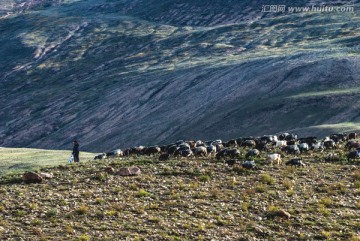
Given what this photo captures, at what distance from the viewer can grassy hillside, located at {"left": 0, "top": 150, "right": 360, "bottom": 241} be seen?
19.9m

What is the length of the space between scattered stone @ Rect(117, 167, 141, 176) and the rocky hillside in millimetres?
27609

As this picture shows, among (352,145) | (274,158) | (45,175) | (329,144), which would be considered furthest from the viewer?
(329,144)

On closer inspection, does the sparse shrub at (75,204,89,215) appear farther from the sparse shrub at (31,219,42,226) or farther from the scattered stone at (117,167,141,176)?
the scattered stone at (117,167,141,176)

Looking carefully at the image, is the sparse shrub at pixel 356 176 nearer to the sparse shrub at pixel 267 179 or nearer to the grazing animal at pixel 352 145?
the sparse shrub at pixel 267 179

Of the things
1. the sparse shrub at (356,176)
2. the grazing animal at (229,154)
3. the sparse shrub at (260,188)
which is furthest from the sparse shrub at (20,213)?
the sparse shrub at (356,176)

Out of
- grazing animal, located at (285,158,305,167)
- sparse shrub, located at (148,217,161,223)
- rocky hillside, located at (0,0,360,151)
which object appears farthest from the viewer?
rocky hillside, located at (0,0,360,151)

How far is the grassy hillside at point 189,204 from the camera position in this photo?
1992 cm

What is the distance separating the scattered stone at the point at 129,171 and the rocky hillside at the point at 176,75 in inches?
1087

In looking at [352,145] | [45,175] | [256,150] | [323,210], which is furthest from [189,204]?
[352,145]

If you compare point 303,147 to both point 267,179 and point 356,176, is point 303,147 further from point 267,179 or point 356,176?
point 267,179

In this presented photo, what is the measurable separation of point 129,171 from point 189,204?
5567 mm

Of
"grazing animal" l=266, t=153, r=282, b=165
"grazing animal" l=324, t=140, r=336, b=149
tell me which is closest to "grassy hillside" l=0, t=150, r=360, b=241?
"grazing animal" l=266, t=153, r=282, b=165

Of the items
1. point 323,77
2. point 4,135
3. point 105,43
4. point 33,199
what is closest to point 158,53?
point 105,43

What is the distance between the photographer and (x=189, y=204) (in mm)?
22656
